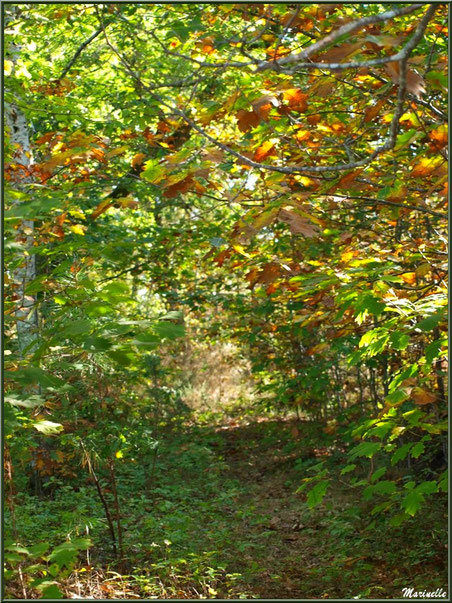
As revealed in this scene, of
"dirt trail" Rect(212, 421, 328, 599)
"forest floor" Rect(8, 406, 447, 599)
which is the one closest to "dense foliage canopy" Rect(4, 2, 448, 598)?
"forest floor" Rect(8, 406, 447, 599)

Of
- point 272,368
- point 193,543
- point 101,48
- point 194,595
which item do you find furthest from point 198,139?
point 194,595

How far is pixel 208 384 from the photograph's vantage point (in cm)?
1443

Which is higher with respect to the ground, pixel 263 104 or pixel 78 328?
pixel 263 104

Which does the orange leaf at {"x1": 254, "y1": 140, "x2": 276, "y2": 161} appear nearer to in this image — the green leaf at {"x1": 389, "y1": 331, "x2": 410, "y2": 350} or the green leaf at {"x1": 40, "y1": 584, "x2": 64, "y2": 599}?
the green leaf at {"x1": 389, "y1": 331, "x2": 410, "y2": 350}

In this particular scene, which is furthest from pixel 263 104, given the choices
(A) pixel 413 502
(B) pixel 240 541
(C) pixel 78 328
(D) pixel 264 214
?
(B) pixel 240 541

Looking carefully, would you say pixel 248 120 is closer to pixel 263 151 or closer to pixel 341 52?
pixel 263 151

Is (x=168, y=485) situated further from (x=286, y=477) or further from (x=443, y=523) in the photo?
(x=443, y=523)

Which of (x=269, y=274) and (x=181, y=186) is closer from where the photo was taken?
(x=181, y=186)

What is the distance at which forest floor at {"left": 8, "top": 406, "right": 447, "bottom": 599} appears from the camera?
13.5 feet

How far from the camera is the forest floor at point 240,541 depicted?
161 inches

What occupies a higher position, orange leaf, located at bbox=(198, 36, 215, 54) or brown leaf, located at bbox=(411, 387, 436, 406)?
orange leaf, located at bbox=(198, 36, 215, 54)

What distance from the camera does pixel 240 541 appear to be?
17.1 feet

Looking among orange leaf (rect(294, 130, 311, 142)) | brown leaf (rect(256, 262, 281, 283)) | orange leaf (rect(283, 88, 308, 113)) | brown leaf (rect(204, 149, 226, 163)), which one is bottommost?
brown leaf (rect(256, 262, 281, 283))

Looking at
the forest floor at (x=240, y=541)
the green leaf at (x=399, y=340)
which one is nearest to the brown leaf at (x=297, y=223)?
the green leaf at (x=399, y=340)
